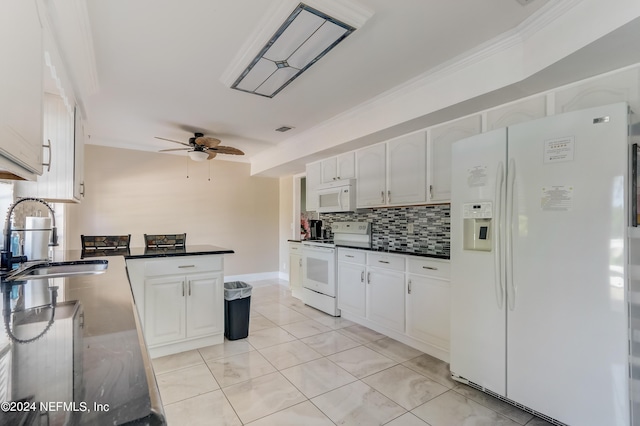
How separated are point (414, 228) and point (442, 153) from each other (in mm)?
989

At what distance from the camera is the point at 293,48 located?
7.06 feet

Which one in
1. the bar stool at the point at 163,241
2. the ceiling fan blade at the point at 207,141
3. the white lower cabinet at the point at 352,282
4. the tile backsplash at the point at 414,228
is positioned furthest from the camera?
the ceiling fan blade at the point at 207,141

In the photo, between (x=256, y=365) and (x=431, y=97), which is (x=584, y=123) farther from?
(x=256, y=365)

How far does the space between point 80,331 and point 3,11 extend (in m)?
0.95

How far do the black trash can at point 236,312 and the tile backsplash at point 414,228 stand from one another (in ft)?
5.31

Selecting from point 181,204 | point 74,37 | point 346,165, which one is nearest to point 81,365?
point 74,37

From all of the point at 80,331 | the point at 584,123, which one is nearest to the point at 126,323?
the point at 80,331

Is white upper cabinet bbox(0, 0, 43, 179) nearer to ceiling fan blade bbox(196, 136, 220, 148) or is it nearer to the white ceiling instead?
the white ceiling

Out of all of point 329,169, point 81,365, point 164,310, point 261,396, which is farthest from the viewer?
point 329,169

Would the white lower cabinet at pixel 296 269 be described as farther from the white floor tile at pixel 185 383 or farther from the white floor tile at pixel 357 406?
the white floor tile at pixel 357 406

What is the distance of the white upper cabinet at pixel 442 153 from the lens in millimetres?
2738

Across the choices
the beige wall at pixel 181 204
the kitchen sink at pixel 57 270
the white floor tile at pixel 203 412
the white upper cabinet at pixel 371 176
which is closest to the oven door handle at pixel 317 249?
the white upper cabinet at pixel 371 176

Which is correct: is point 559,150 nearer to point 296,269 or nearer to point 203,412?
point 203,412

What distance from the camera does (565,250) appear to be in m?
1.72
